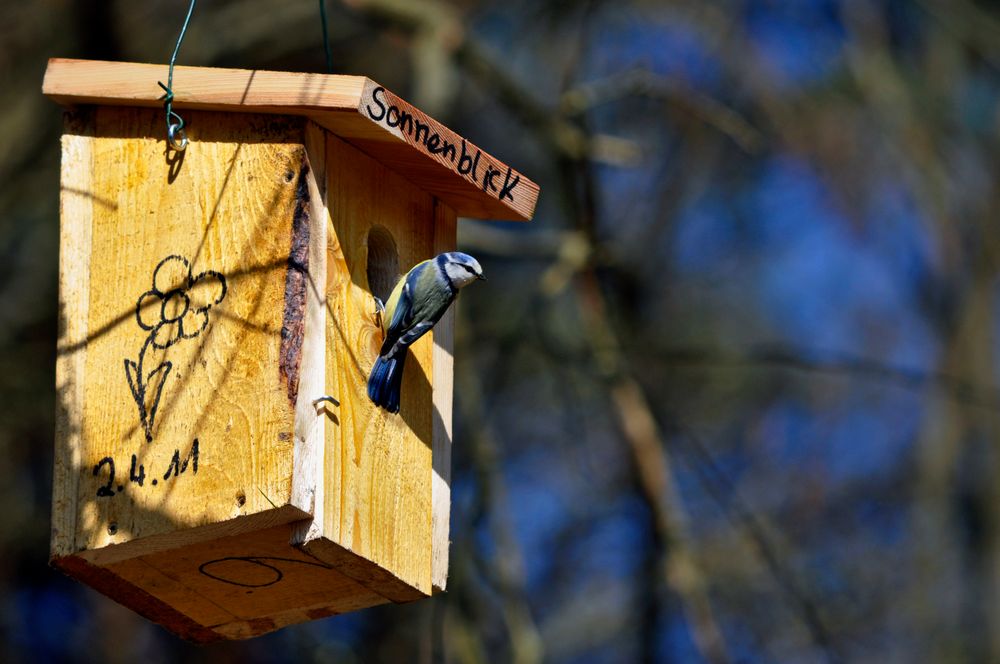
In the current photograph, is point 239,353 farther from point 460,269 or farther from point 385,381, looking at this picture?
point 460,269

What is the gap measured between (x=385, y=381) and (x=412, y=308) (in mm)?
187

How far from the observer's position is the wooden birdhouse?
3420 millimetres

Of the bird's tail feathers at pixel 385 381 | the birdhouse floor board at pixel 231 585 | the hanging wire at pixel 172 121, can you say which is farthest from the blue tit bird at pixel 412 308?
the hanging wire at pixel 172 121

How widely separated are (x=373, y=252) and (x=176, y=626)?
96 cm

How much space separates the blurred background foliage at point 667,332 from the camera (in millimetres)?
5625

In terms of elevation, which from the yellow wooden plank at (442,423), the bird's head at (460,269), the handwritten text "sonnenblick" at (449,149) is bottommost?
the yellow wooden plank at (442,423)

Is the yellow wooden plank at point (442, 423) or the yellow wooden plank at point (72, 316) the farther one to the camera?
the yellow wooden plank at point (442, 423)

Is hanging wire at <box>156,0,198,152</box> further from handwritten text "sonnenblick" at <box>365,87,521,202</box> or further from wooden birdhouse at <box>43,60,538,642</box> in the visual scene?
handwritten text "sonnenblick" at <box>365,87,521,202</box>

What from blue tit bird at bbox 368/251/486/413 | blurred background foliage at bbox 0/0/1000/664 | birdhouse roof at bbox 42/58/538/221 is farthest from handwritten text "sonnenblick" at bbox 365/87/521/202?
blurred background foliage at bbox 0/0/1000/664

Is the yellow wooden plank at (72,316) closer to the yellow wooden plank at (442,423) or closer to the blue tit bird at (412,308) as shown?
the blue tit bird at (412,308)

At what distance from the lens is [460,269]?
11.8 feet

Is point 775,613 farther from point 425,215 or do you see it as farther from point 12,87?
point 425,215

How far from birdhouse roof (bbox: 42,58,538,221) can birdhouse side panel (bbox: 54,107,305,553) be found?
62 mm

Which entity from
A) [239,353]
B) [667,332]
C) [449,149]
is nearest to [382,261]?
[449,149]
